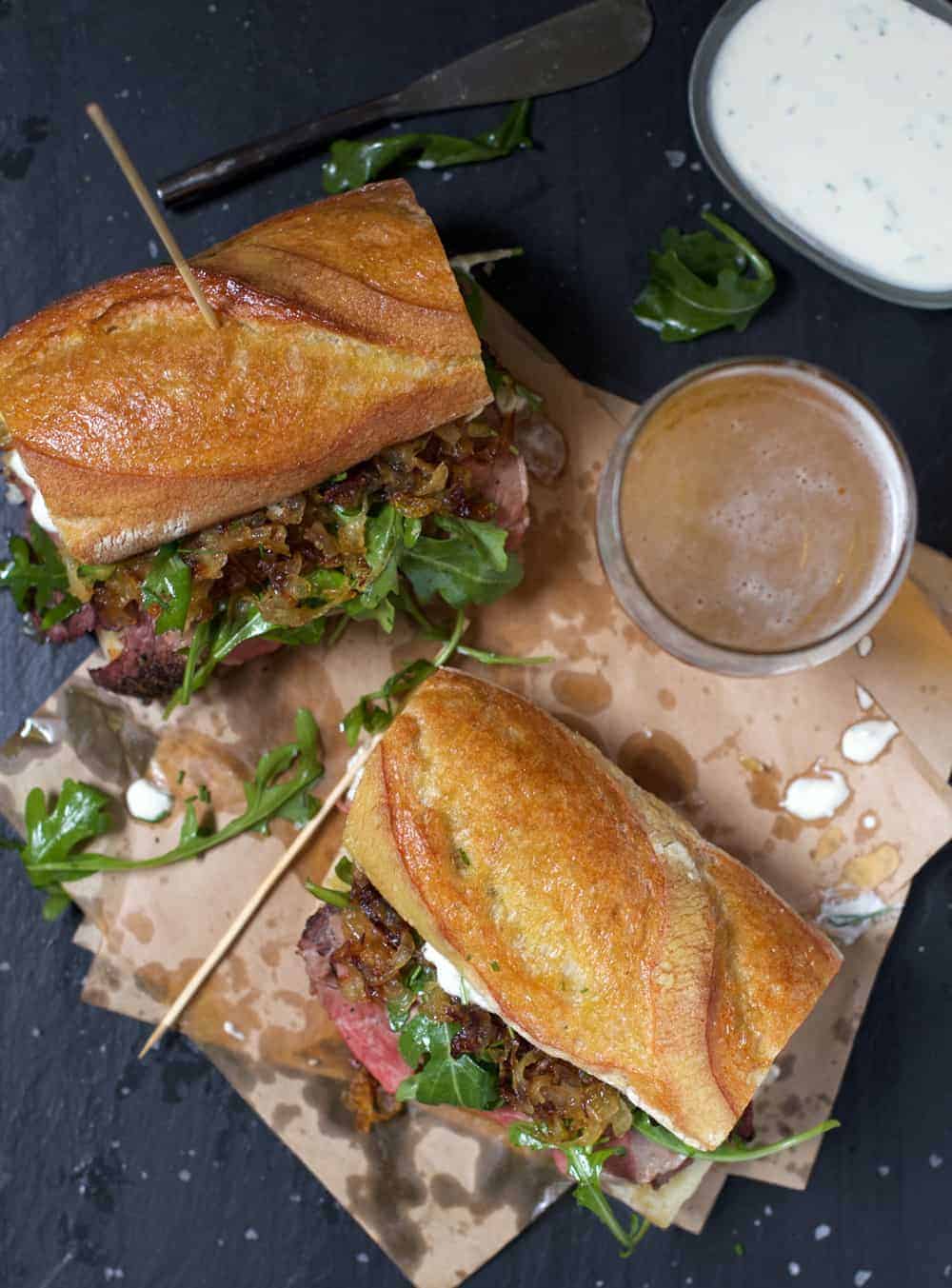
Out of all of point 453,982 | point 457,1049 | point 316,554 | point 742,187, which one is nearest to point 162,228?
point 316,554

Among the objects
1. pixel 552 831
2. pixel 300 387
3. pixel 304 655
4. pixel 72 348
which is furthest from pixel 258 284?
pixel 552 831

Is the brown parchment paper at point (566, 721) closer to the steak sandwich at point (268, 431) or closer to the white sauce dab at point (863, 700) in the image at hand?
the white sauce dab at point (863, 700)

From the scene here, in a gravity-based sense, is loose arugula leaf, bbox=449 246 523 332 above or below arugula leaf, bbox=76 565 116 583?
above

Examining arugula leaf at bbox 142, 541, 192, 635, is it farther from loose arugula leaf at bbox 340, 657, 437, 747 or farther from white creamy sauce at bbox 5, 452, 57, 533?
loose arugula leaf at bbox 340, 657, 437, 747

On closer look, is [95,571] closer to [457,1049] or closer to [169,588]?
[169,588]

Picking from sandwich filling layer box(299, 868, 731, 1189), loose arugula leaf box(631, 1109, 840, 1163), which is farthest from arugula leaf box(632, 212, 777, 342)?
loose arugula leaf box(631, 1109, 840, 1163)

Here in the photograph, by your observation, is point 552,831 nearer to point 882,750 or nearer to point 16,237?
point 882,750

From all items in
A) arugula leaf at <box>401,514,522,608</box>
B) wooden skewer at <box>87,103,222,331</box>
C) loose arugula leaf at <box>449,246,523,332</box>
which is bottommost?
arugula leaf at <box>401,514,522,608</box>
